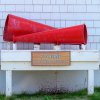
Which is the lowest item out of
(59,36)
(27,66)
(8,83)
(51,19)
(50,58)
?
(8,83)

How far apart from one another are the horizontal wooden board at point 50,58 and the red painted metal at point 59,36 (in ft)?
1.07

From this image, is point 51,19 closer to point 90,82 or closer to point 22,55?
point 22,55

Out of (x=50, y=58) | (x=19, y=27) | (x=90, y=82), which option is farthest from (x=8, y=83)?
(x=90, y=82)

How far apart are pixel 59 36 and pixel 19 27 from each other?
35.0 inches

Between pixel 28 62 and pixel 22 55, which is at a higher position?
pixel 22 55

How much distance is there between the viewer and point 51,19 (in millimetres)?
8641

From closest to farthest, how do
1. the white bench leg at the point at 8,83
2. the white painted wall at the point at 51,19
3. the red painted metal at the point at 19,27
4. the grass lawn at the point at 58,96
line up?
the grass lawn at the point at 58,96
the white bench leg at the point at 8,83
the red painted metal at the point at 19,27
the white painted wall at the point at 51,19

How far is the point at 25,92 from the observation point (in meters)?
8.66

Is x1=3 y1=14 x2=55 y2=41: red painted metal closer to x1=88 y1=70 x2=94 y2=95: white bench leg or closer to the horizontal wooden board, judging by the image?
the horizontal wooden board

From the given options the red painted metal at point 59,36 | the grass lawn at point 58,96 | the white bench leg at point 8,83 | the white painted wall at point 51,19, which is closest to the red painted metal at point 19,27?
the red painted metal at point 59,36

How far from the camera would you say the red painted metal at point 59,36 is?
7945 millimetres

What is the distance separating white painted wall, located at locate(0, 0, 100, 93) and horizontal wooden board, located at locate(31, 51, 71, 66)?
33.5 inches

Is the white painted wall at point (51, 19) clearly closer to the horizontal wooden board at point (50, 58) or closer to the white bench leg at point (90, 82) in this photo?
the white bench leg at point (90, 82)

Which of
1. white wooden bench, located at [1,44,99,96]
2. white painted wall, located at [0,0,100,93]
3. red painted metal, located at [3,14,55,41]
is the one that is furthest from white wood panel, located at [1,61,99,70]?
white painted wall, located at [0,0,100,93]
